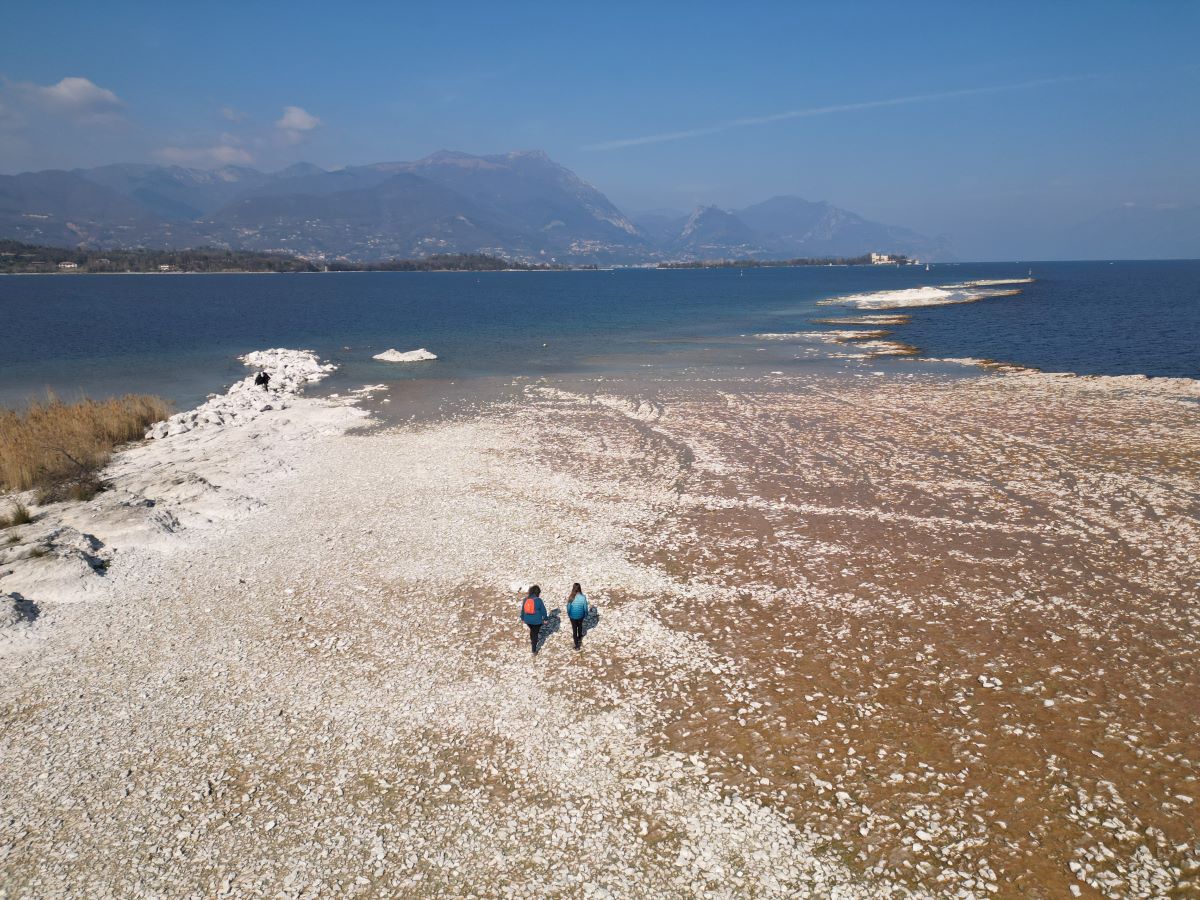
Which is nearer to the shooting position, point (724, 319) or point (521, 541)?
point (521, 541)

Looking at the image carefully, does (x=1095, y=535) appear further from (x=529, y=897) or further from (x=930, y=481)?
(x=529, y=897)

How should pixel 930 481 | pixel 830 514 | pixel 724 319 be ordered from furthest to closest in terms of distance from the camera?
pixel 724 319, pixel 930 481, pixel 830 514

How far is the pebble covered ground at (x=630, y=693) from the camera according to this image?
11.0 metres

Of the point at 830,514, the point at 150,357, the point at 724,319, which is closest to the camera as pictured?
the point at 830,514

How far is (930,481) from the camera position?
2902 cm

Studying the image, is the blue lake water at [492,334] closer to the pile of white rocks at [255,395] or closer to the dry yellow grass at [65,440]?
the pile of white rocks at [255,395]

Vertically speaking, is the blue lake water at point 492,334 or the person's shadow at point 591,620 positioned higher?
the blue lake water at point 492,334

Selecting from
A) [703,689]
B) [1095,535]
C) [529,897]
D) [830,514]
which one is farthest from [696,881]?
[1095,535]

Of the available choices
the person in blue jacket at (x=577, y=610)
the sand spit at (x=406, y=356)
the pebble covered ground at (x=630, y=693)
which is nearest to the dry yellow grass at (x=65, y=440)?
the pebble covered ground at (x=630, y=693)

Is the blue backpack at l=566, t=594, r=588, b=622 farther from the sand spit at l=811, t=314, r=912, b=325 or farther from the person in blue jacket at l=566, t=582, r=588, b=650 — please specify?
the sand spit at l=811, t=314, r=912, b=325

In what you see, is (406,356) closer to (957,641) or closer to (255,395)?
(255,395)

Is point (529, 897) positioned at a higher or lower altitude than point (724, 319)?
lower

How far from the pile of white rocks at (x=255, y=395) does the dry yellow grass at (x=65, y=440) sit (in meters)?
1.75

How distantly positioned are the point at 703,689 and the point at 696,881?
5.08 metres
